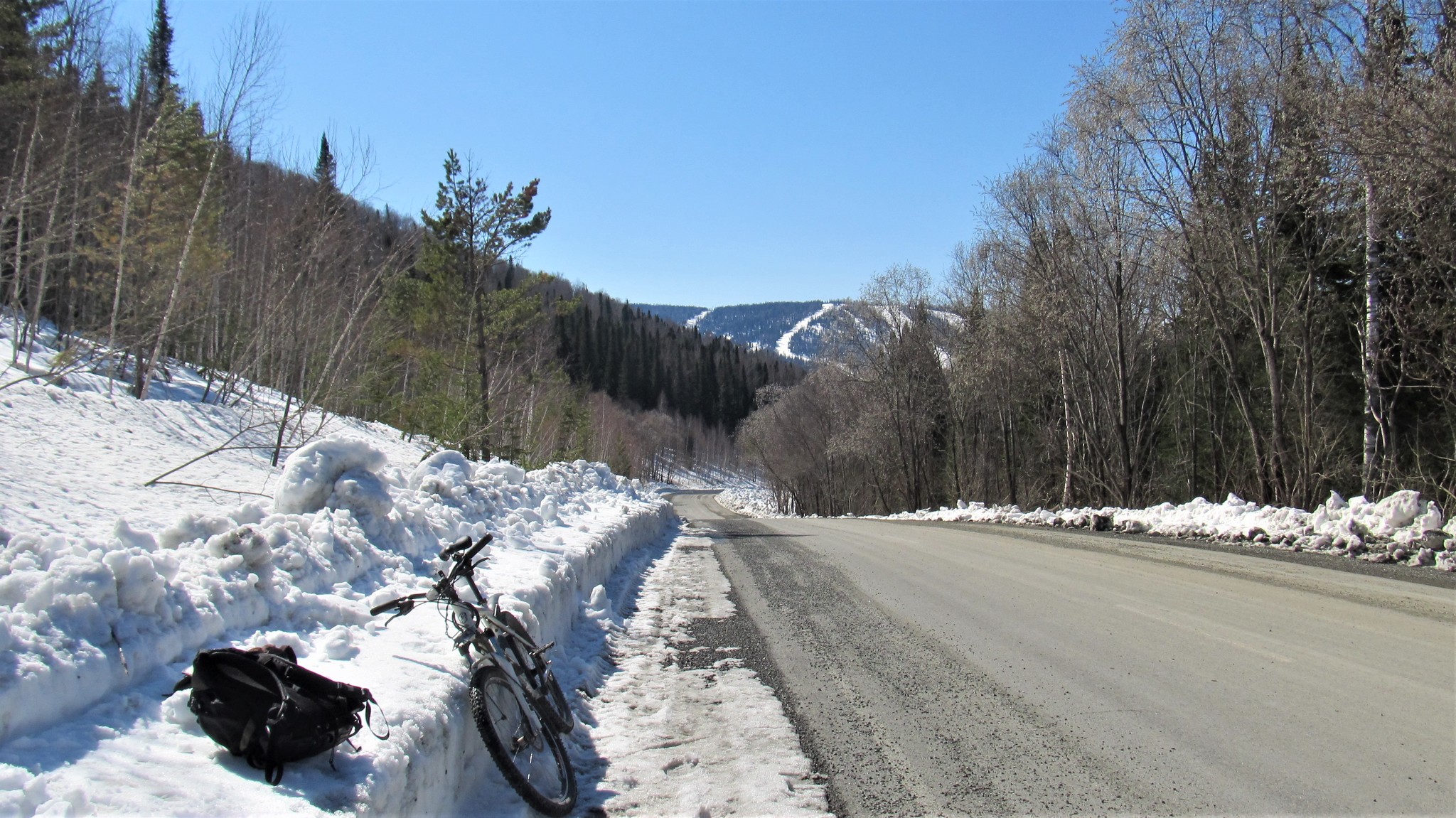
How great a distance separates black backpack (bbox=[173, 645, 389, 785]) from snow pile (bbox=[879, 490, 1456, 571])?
11643 mm

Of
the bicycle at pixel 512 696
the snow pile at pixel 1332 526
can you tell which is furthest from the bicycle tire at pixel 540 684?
the snow pile at pixel 1332 526

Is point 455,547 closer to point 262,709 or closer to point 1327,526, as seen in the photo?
point 262,709

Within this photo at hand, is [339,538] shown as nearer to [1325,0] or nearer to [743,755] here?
[743,755]

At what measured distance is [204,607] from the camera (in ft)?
12.0

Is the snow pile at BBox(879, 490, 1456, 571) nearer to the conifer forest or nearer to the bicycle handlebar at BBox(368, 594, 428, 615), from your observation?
the conifer forest

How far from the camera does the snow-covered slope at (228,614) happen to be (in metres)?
2.61

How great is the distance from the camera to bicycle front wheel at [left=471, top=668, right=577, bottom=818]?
372cm

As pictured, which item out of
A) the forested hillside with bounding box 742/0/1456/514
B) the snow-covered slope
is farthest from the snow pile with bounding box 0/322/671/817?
the forested hillside with bounding box 742/0/1456/514

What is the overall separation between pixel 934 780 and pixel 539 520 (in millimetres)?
7572

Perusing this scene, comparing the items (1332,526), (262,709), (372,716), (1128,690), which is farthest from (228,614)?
(1332,526)

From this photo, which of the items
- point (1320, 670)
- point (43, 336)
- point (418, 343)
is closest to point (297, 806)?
point (1320, 670)

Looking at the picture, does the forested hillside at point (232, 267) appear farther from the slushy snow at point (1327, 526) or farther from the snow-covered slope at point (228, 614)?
the slushy snow at point (1327, 526)

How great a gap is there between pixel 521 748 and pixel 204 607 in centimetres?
164

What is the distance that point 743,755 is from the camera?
14.8 feet
